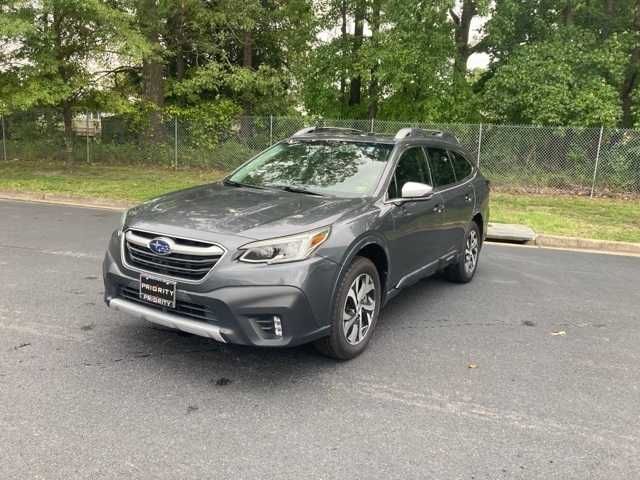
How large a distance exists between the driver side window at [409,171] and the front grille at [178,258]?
68.5 inches

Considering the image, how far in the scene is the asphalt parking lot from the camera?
298 centimetres

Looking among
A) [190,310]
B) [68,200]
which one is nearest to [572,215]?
[190,310]

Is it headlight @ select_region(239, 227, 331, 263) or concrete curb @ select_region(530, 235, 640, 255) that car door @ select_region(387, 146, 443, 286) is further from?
concrete curb @ select_region(530, 235, 640, 255)

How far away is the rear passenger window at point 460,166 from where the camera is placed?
6.37 metres

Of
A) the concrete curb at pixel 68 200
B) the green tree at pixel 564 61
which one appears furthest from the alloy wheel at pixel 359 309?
the green tree at pixel 564 61

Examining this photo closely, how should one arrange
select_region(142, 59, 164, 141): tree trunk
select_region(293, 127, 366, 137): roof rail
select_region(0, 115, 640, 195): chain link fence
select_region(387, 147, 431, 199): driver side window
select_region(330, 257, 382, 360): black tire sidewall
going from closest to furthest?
select_region(330, 257, 382, 360): black tire sidewall < select_region(387, 147, 431, 199): driver side window < select_region(293, 127, 366, 137): roof rail < select_region(0, 115, 640, 195): chain link fence < select_region(142, 59, 164, 141): tree trunk

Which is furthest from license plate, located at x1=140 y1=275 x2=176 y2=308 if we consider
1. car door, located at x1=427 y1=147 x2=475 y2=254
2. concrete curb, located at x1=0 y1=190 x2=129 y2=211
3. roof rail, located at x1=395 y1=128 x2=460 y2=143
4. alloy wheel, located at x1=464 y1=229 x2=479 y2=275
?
concrete curb, located at x1=0 y1=190 x2=129 y2=211

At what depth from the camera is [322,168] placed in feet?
16.4

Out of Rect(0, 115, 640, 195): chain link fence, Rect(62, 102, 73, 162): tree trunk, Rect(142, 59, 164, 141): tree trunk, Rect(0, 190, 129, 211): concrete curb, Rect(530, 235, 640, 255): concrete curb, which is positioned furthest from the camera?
Rect(142, 59, 164, 141): tree trunk

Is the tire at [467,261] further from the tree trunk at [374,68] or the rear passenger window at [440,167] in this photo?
the tree trunk at [374,68]

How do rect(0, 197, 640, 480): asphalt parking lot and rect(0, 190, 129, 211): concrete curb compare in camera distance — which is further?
rect(0, 190, 129, 211): concrete curb

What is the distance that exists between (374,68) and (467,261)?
1404 centimetres

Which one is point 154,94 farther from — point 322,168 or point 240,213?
point 240,213

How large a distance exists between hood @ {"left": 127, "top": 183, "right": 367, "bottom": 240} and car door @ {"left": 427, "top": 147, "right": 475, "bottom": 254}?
1.57 meters
